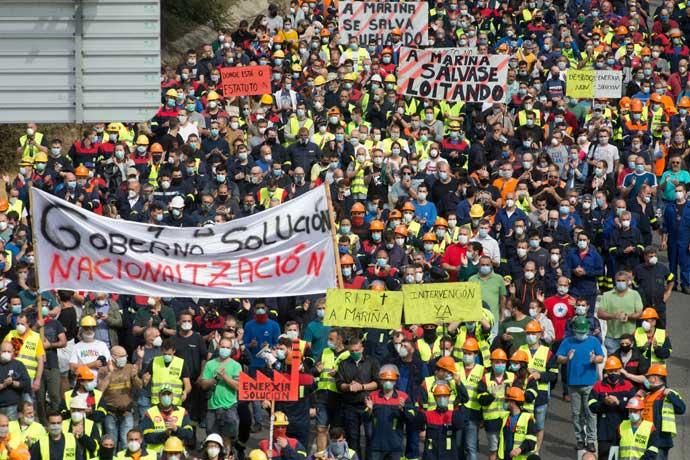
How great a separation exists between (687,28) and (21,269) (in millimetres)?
20058

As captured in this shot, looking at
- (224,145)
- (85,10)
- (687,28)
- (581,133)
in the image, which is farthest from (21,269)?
(687,28)

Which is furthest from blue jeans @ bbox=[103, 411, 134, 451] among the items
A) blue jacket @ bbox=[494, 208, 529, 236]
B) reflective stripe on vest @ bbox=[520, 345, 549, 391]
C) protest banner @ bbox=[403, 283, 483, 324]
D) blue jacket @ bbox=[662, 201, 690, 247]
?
blue jacket @ bbox=[662, 201, 690, 247]

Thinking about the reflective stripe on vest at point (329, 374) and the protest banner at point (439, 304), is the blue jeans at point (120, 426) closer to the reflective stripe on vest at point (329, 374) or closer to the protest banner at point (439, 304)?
the reflective stripe on vest at point (329, 374)

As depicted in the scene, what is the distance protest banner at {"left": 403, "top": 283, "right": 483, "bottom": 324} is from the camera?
2334cm

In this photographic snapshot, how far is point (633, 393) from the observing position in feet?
73.6

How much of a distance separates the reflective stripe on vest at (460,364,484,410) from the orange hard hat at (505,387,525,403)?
48cm

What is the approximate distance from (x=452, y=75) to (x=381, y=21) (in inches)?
167

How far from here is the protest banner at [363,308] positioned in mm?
23016

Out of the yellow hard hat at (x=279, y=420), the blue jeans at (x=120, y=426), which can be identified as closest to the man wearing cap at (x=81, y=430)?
the blue jeans at (x=120, y=426)

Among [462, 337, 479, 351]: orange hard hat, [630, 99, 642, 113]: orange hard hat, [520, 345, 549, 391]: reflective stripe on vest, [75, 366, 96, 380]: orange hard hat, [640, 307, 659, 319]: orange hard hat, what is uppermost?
[630, 99, 642, 113]: orange hard hat

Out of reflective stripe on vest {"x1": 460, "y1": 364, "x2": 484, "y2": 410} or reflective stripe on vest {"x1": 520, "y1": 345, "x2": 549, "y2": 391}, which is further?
reflective stripe on vest {"x1": 520, "y1": 345, "x2": 549, "y2": 391}

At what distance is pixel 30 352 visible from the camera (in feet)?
77.7

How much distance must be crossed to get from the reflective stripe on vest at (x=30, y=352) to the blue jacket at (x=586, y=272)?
24.0 feet

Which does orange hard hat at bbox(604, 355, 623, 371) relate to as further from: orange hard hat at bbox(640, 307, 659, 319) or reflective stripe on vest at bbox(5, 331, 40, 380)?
reflective stripe on vest at bbox(5, 331, 40, 380)
